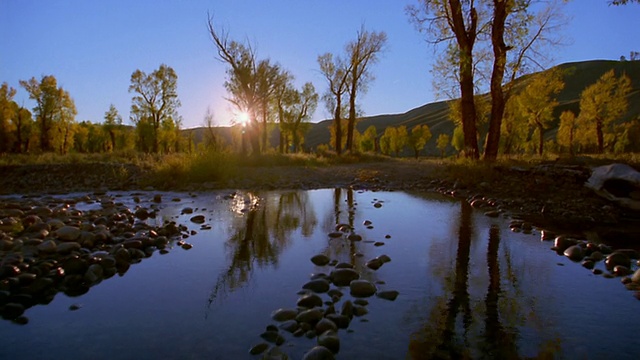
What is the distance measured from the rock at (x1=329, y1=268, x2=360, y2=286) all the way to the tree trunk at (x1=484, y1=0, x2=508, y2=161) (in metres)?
11.0

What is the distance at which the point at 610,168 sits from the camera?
9.25m

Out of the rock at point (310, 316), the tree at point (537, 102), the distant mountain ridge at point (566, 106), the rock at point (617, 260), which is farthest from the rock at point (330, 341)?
the distant mountain ridge at point (566, 106)

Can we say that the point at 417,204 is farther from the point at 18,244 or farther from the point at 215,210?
the point at 18,244

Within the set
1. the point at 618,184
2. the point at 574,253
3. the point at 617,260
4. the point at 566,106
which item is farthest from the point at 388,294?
the point at 566,106

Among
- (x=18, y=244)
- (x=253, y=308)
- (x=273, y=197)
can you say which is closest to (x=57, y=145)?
(x=273, y=197)

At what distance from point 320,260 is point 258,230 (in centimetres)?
263

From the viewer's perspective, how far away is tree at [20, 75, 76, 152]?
2028 inches

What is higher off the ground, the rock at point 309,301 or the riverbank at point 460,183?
the riverbank at point 460,183

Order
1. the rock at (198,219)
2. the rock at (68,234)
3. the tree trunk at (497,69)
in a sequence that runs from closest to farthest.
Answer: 1. the rock at (68,234)
2. the rock at (198,219)
3. the tree trunk at (497,69)

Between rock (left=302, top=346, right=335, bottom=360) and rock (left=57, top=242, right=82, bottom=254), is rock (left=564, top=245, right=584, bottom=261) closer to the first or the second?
rock (left=302, top=346, right=335, bottom=360)

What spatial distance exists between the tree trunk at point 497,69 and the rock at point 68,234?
12.8 meters

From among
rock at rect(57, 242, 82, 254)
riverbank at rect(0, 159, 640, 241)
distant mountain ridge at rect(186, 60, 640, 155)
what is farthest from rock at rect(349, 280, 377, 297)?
distant mountain ridge at rect(186, 60, 640, 155)

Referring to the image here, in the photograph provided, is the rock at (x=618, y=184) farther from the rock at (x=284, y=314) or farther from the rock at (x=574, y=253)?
the rock at (x=284, y=314)

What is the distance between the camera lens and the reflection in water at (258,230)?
4.99 m
